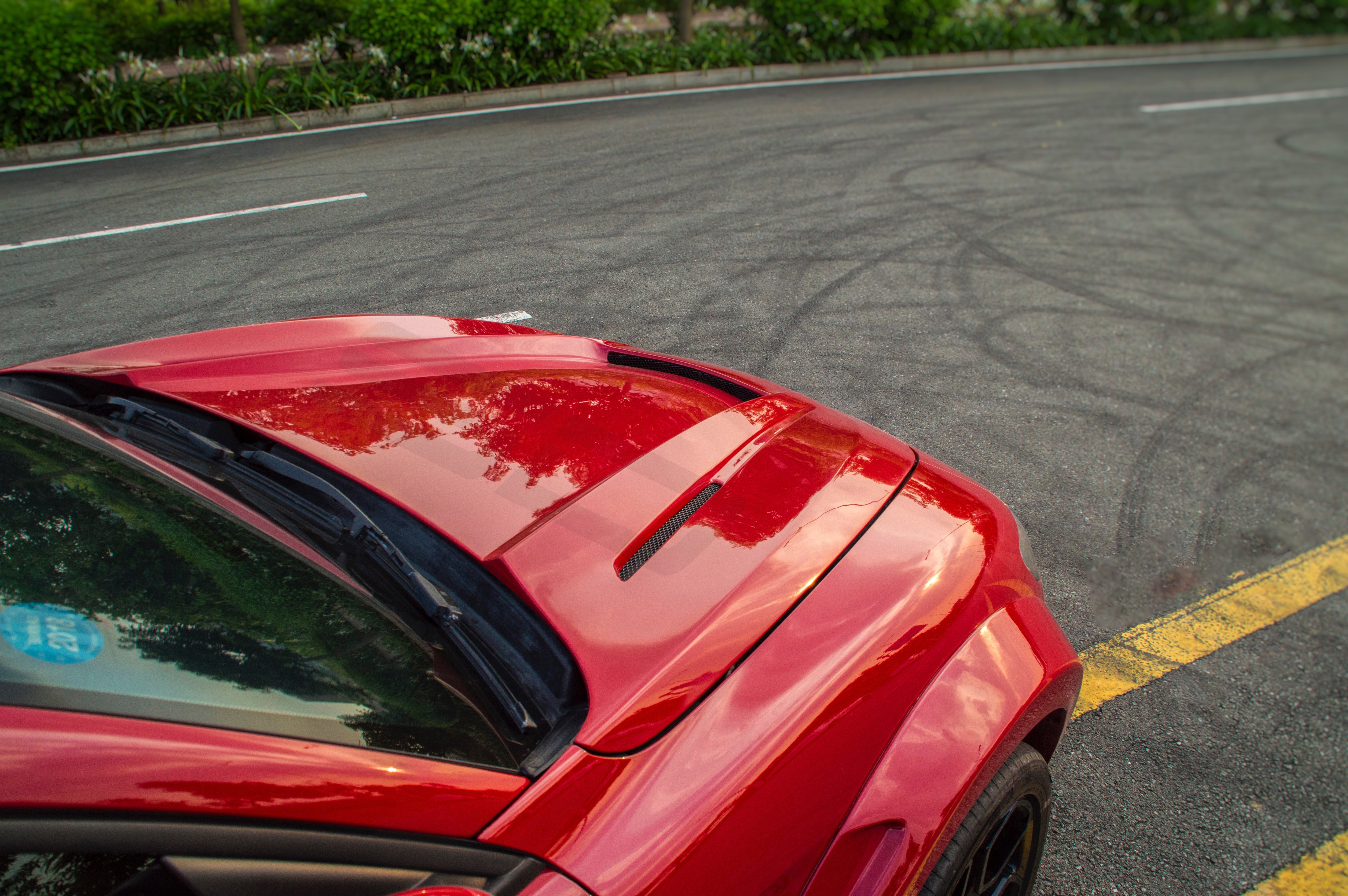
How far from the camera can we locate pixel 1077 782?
2.54 metres

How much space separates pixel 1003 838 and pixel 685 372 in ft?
4.48

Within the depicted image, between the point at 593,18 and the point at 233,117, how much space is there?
14.3 feet

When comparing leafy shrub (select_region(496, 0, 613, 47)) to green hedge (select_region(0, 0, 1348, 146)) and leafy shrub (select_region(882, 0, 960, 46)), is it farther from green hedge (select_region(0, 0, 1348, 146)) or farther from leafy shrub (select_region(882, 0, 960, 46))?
leafy shrub (select_region(882, 0, 960, 46))

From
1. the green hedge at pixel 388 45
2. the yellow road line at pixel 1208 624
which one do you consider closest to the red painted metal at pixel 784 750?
the yellow road line at pixel 1208 624

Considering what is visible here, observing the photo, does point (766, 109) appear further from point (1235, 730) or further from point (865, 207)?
point (1235, 730)

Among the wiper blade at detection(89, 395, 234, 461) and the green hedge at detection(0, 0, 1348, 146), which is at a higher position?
the green hedge at detection(0, 0, 1348, 146)

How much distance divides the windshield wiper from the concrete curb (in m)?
8.12

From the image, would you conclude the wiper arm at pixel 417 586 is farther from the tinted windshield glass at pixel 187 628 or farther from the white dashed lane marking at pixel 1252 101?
the white dashed lane marking at pixel 1252 101

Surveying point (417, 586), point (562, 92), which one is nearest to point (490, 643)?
point (417, 586)

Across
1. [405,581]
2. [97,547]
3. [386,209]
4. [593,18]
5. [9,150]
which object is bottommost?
[405,581]

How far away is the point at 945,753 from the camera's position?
1533 millimetres

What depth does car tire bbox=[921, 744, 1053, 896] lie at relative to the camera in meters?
1.59

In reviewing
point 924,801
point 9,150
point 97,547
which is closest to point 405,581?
point 97,547

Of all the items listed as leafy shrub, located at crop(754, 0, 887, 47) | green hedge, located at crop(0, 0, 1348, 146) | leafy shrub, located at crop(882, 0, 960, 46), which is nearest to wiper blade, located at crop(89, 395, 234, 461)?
green hedge, located at crop(0, 0, 1348, 146)
